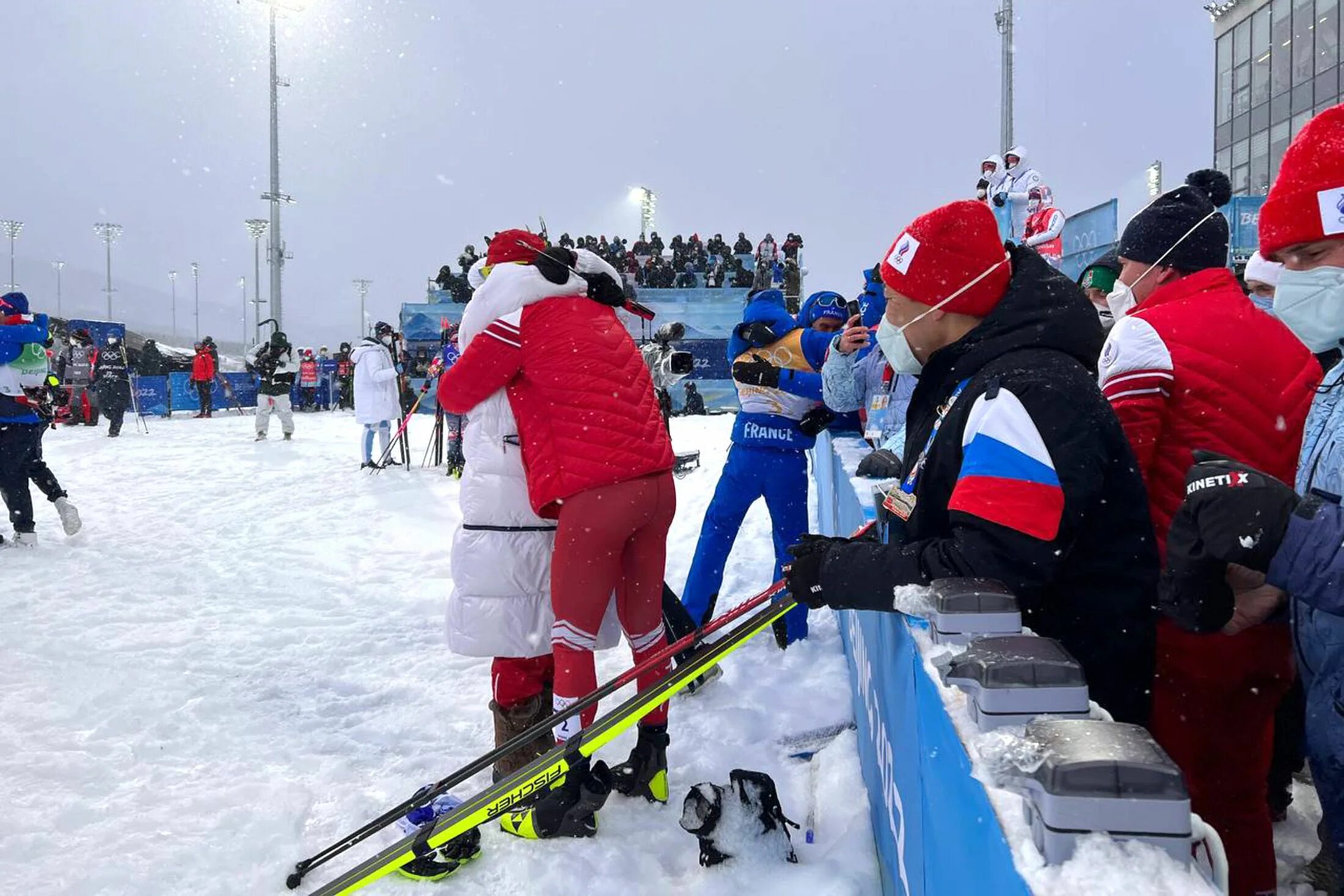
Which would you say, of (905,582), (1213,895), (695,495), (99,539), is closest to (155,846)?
(905,582)

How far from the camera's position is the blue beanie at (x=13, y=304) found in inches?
256

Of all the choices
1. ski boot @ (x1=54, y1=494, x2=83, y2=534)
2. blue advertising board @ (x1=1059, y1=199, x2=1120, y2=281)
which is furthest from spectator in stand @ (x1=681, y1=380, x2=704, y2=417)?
ski boot @ (x1=54, y1=494, x2=83, y2=534)

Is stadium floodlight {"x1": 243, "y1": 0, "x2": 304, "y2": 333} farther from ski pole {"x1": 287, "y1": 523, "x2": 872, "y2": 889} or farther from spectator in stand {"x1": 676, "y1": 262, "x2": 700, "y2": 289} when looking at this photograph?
ski pole {"x1": 287, "y1": 523, "x2": 872, "y2": 889}

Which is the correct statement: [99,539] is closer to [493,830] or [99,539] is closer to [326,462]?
[326,462]

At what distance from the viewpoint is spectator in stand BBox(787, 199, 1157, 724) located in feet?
4.95

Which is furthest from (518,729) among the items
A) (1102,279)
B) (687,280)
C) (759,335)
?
(687,280)

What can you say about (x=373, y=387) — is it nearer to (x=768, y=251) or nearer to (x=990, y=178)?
(x=990, y=178)

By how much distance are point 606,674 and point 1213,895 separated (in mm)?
3662

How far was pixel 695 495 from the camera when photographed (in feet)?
29.7

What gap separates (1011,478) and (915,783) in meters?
0.68

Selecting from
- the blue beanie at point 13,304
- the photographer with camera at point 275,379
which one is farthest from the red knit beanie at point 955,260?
the photographer with camera at point 275,379

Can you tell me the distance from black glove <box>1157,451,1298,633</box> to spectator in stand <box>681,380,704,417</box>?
19535 millimetres

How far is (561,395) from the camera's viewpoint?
2.75 m

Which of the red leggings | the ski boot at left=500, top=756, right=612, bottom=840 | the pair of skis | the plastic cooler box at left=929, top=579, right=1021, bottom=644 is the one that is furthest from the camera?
the red leggings
